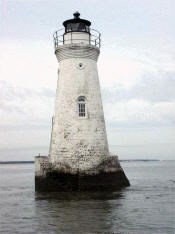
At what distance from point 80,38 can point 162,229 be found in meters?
12.6

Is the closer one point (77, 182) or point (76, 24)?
point (77, 182)

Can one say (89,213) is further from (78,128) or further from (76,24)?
(76,24)

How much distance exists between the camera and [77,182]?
76.4ft

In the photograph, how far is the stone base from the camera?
76.5 ft

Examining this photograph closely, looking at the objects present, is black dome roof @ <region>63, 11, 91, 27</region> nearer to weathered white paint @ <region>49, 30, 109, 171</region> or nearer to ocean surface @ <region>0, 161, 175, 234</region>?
weathered white paint @ <region>49, 30, 109, 171</region>

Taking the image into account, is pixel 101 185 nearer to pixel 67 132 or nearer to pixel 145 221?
pixel 67 132

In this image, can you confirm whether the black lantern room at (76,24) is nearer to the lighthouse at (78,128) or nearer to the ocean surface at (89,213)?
the lighthouse at (78,128)

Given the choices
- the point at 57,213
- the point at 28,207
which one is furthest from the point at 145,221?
the point at 28,207

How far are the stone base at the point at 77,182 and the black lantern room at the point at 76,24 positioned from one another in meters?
7.85

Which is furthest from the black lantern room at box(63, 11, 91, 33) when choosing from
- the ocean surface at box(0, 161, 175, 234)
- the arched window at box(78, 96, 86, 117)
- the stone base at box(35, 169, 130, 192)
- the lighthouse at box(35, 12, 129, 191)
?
the ocean surface at box(0, 161, 175, 234)

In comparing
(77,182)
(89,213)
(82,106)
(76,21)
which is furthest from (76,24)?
(89,213)

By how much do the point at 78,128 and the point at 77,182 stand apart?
9.37 ft

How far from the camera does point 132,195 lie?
2355 cm

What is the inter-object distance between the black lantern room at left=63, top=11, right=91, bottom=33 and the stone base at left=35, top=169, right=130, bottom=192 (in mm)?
7854
